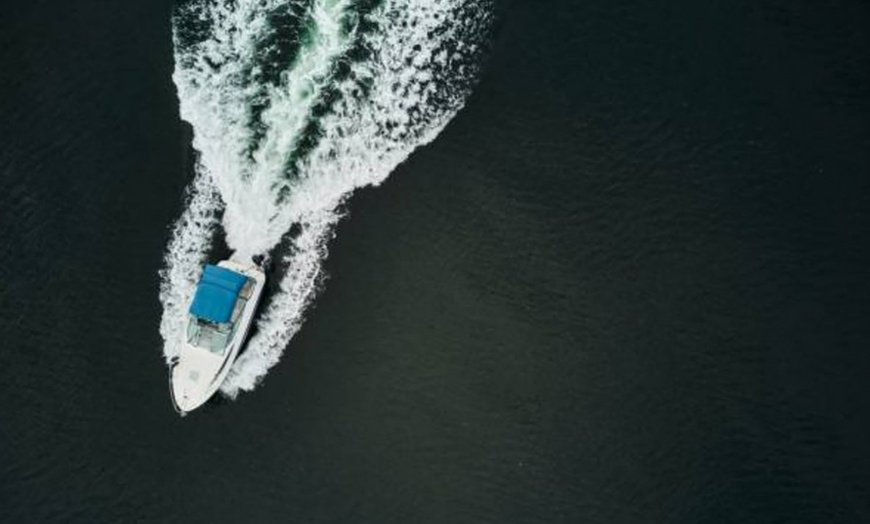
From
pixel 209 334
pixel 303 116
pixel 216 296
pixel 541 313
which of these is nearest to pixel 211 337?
pixel 209 334

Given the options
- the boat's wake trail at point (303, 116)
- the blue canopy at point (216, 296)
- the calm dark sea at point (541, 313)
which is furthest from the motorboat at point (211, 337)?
the calm dark sea at point (541, 313)

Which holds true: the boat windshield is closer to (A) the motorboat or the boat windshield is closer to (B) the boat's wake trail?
(A) the motorboat

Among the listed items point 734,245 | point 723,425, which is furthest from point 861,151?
point 723,425

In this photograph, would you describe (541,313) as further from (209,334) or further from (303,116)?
(209,334)

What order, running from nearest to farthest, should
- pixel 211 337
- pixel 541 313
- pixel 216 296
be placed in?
1. pixel 216 296
2. pixel 541 313
3. pixel 211 337

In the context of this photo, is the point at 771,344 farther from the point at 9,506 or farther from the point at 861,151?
the point at 9,506

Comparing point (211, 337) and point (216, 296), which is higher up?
point (216, 296)

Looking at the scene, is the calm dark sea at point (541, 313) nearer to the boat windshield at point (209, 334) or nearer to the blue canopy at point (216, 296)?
the boat windshield at point (209, 334)
